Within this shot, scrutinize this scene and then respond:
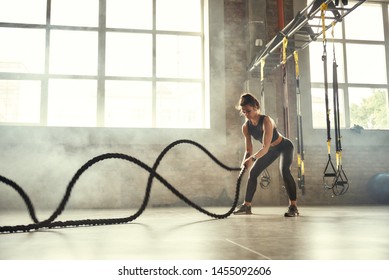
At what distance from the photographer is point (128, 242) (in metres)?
2.13

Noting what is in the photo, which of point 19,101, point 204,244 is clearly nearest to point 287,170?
point 204,244

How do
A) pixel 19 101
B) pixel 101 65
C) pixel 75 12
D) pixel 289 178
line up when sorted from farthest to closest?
pixel 75 12 → pixel 101 65 → pixel 19 101 → pixel 289 178

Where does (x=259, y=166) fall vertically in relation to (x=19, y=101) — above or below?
below

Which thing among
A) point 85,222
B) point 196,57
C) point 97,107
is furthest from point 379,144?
point 85,222

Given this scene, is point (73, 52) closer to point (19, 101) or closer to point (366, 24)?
point (19, 101)

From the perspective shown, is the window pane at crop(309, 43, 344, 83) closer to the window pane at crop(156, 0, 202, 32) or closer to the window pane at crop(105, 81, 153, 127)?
the window pane at crop(156, 0, 202, 32)

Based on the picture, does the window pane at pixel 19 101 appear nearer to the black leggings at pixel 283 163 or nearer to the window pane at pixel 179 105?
the window pane at pixel 179 105

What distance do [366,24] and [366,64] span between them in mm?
800

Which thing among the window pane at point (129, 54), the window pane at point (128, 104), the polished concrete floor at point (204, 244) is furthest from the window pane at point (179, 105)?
the polished concrete floor at point (204, 244)

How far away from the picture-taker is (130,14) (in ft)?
22.4

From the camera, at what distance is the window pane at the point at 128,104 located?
21.3 ft

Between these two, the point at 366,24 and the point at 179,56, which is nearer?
the point at 179,56

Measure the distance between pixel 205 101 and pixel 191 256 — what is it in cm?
528

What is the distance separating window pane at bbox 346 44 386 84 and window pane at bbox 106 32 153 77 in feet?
12.1
